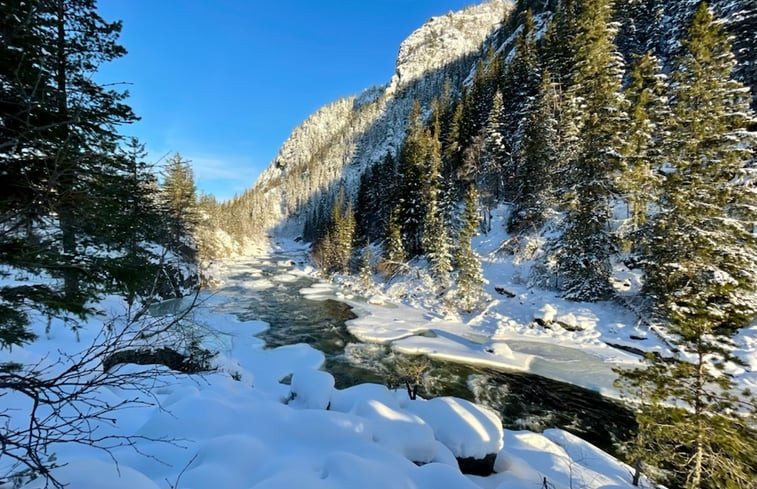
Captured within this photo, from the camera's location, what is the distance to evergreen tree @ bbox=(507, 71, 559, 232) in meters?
28.3

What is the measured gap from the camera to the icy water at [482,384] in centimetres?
1150

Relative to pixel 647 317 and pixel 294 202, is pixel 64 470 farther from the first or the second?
pixel 294 202

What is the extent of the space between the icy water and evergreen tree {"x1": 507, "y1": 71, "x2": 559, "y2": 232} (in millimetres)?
17823

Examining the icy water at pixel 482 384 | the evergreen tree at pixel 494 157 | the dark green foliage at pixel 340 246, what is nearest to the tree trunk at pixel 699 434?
the icy water at pixel 482 384

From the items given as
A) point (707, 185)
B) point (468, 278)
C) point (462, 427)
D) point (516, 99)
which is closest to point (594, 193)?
point (707, 185)

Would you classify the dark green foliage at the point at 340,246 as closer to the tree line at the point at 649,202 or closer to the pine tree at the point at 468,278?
the tree line at the point at 649,202

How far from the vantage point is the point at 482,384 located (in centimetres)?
1417

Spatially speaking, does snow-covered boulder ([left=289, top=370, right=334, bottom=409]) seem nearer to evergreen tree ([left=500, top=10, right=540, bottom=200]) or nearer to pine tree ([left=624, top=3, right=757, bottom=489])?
pine tree ([left=624, top=3, right=757, bottom=489])

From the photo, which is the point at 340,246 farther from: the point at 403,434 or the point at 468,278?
the point at 403,434

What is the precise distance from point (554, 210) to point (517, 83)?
19.5m

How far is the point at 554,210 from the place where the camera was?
90.9 ft

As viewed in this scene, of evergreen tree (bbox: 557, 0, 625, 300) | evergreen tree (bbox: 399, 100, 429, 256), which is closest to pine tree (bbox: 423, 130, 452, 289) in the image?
evergreen tree (bbox: 399, 100, 429, 256)

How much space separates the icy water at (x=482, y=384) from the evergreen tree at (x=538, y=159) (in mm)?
17823

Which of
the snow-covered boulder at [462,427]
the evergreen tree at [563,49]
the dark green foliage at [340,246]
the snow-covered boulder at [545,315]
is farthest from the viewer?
the dark green foliage at [340,246]
